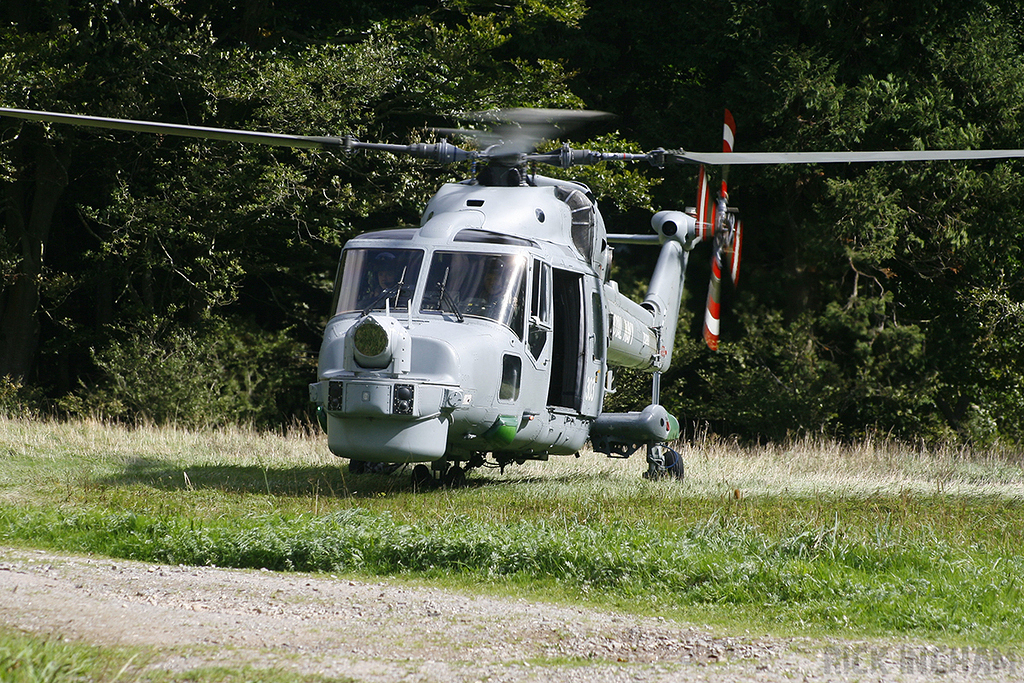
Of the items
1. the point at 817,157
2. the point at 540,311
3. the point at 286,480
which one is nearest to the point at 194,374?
the point at 286,480

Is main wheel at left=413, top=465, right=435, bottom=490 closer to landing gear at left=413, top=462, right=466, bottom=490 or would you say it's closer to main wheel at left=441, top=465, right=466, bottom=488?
landing gear at left=413, top=462, right=466, bottom=490

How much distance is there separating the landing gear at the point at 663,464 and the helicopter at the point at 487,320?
0.02 metres

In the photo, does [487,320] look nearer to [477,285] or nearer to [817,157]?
[477,285]

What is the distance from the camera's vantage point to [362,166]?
70.8ft

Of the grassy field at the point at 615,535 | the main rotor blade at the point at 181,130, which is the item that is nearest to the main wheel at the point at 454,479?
the grassy field at the point at 615,535

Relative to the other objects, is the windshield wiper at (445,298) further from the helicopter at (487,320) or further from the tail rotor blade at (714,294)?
the tail rotor blade at (714,294)

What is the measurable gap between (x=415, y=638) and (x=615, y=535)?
2467 mm

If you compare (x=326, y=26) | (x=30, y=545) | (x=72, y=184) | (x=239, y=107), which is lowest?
(x=30, y=545)

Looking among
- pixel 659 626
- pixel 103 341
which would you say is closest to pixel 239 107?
pixel 103 341

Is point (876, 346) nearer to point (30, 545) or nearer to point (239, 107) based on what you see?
point (239, 107)

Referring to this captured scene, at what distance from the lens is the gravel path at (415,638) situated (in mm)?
4570

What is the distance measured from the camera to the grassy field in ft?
19.8

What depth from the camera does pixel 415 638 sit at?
→ 5.11m

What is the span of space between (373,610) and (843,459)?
1061 centimetres
